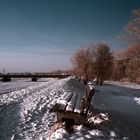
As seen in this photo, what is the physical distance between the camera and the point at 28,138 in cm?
770

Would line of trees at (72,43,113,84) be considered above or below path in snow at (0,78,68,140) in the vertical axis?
above

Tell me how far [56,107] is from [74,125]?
2.86 ft

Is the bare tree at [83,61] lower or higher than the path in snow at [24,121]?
higher

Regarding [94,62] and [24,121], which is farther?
[94,62]

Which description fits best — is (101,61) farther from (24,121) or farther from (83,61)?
(24,121)

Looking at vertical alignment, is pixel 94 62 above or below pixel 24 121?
above

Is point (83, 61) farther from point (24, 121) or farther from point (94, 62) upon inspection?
point (24, 121)

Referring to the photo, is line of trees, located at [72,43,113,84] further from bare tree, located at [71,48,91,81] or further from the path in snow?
the path in snow

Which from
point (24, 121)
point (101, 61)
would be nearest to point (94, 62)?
point (101, 61)

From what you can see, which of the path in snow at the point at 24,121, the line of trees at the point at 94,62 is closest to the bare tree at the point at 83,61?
the line of trees at the point at 94,62

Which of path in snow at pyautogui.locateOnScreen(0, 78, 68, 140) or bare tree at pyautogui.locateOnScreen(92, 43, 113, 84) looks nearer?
path in snow at pyautogui.locateOnScreen(0, 78, 68, 140)

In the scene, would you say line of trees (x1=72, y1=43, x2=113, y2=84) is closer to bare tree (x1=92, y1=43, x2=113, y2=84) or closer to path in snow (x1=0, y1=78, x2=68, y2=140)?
bare tree (x1=92, y1=43, x2=113, y2=84)

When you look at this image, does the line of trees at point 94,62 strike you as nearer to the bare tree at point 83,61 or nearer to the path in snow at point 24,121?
the bare tree at point 83,61

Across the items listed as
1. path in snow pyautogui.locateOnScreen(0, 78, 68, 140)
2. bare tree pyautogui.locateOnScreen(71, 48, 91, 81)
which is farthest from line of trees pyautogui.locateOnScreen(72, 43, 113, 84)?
path in snow pyautogui.locateOnScreen(0, 78, 68, 140)
